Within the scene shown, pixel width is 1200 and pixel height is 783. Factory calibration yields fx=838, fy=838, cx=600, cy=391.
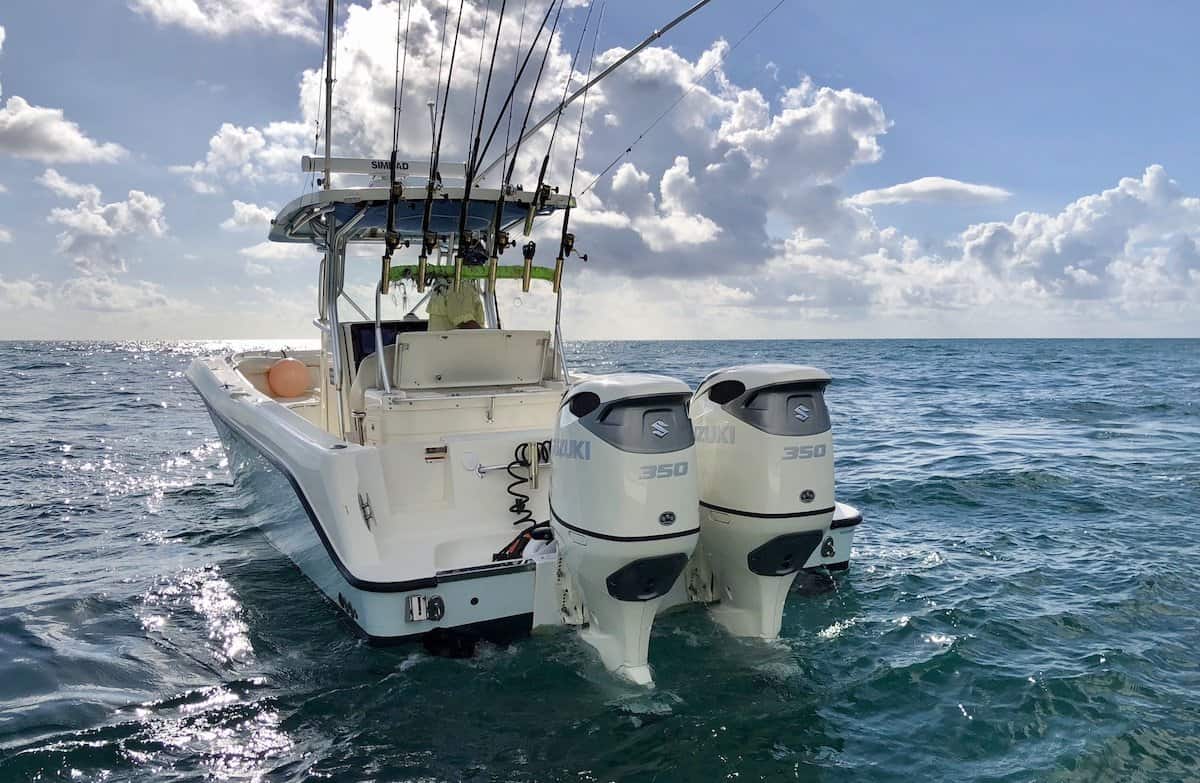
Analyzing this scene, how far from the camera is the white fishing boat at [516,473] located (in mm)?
4008

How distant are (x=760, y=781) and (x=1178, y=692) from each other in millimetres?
2434

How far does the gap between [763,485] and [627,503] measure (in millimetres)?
805

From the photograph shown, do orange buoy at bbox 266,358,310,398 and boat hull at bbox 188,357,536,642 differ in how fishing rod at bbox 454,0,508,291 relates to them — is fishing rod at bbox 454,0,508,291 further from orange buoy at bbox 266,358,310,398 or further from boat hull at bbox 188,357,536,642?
orange buoy at bbox 266,358,310,398

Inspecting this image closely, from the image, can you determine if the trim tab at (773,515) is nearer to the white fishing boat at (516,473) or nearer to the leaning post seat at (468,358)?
the white fishing boat at (516,473)

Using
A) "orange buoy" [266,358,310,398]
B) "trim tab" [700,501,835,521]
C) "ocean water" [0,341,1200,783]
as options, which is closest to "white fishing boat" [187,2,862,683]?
"trim tab" [700,501,835,521]

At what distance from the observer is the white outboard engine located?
12.8 feet

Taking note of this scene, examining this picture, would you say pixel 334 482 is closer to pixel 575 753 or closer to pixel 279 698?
pixel 279 698

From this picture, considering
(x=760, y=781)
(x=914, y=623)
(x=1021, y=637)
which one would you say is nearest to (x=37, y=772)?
(x=760, y=781)

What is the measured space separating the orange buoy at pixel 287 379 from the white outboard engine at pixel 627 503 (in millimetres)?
6291

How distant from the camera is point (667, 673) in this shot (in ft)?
14.3

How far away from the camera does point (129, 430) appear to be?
15758 mm

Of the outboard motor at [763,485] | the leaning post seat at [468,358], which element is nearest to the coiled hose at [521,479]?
the leaning post seat at [468,358]

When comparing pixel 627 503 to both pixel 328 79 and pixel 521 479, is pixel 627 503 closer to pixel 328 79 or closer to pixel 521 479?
pixel 521 479

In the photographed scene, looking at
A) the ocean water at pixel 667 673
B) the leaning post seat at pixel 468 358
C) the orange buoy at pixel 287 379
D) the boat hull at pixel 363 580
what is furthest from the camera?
the orange buoy at pixel 287 379
